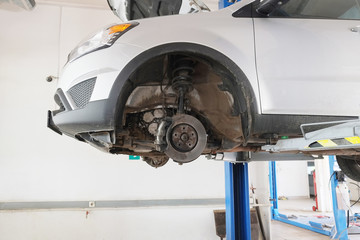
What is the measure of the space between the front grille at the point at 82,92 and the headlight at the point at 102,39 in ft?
0.56

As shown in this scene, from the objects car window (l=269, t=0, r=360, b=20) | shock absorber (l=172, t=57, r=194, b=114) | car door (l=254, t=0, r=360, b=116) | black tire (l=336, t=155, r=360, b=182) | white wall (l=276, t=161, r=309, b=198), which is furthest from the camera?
white wall (l=276, t=161, r=309, b=198)

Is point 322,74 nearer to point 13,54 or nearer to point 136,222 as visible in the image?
point 136,222

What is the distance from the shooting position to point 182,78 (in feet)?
4.59

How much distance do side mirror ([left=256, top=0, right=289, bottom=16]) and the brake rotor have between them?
2.34 feet

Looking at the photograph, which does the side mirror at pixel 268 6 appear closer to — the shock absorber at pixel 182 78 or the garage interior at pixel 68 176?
the shock absorber at pixel 182 78

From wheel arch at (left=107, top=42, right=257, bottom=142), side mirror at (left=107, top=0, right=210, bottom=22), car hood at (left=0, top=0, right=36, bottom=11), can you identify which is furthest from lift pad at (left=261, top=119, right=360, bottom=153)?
car hood at (left=0, top=0, right=36, bottom=11)

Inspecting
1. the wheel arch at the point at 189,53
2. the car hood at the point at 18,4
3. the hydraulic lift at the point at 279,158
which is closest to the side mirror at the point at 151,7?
the hydraulic lift at the point at 279,158

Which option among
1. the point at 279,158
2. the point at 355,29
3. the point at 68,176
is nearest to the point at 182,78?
the point at 355,29

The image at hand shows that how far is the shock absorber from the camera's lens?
1.40 m

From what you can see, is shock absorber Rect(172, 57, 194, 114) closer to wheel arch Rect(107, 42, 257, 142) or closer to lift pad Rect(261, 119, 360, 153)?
wheel arch Rect(107, 42, 257, 142)

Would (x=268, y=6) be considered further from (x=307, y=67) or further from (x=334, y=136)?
(x=334, y=136)

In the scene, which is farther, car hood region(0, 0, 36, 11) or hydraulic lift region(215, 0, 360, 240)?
car hood region(0, 0, 36, 11)

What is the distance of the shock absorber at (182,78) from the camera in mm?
1398

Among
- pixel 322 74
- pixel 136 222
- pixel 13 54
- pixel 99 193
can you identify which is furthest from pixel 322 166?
pixel 13 54
